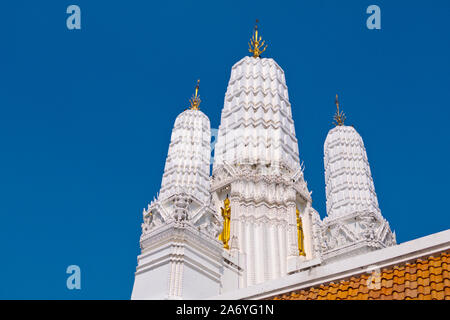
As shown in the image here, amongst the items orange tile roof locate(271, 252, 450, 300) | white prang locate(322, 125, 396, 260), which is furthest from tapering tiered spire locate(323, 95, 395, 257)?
orange tile roof locate(271, 252, 450, 300)

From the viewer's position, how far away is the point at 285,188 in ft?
86.0

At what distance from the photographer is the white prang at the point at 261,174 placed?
23.5 metres

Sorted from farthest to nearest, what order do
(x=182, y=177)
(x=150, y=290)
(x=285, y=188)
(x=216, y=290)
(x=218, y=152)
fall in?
(x=218, y=152)
(x=285, y=188)
(x=182, y=177)
(x=216, y=290)
(x=150, y=290)

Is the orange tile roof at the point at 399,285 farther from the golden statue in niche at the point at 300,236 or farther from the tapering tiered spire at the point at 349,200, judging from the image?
the golden statue in niche at the point at 300,236

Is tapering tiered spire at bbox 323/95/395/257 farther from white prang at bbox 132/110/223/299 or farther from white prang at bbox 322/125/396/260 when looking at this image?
white prang at bbox 132/110/223/299

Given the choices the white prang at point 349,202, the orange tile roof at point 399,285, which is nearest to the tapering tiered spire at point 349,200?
the white prang at point 349,202

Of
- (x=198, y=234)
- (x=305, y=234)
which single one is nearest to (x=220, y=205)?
(x=305, y=234)

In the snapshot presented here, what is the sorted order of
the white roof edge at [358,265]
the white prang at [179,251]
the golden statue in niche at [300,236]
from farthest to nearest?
the golden statue in niche at [300,236] < the white prang at [179,251] < the white roof edge at [358,265]

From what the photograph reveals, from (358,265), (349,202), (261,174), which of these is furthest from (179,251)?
(261,174)

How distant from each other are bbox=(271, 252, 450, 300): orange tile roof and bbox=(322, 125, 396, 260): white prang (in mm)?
11089

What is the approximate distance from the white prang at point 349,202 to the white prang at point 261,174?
78.5 inches
